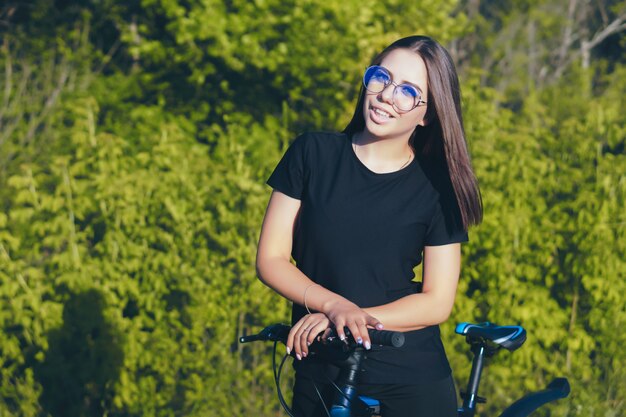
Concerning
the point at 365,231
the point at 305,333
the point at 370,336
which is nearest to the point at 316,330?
the point at 305,333

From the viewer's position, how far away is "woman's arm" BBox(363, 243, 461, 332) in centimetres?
247

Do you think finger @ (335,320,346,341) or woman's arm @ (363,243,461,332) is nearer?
finger @ (335,320,346,341)

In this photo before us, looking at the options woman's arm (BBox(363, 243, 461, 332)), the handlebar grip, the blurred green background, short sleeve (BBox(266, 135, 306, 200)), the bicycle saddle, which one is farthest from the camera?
the blurred green background

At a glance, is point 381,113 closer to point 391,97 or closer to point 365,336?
point 391,97

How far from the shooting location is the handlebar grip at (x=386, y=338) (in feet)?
7.19

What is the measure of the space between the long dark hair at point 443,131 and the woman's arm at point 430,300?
0.33ft

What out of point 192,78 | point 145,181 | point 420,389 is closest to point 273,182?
point 420,389

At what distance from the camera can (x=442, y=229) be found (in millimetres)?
2590

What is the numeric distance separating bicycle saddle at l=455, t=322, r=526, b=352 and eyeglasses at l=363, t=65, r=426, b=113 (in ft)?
2.30

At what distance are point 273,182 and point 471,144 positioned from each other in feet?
11.1

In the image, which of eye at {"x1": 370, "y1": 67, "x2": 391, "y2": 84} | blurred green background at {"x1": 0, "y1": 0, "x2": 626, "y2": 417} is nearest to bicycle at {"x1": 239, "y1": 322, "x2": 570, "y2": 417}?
eye at {"x1": 370, "y1": 67, "x2": 391, "y2": 84}

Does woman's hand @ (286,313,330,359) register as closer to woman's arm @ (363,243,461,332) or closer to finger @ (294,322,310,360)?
finger @ (294,322,310,360)

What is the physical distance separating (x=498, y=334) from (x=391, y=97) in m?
0.78

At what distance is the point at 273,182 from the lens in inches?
103
